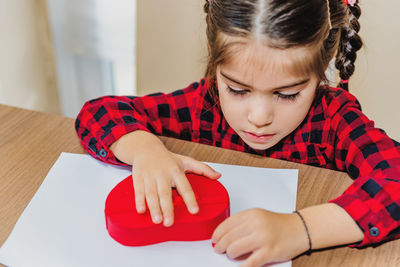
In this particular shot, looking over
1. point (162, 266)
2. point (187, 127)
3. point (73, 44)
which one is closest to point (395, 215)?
point (162, 266)

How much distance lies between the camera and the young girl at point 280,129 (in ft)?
1.86

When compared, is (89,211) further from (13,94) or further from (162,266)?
(13,94)

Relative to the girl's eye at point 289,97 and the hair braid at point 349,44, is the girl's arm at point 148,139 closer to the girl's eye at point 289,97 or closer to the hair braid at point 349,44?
the girl's eye at point 289,97

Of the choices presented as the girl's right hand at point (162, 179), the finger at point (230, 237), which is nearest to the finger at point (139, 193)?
the girl's right hand at point (162, 179)

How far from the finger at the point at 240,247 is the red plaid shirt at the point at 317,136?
0.45 ft

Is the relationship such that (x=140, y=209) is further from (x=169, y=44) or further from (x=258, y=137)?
(x=169, y=44)

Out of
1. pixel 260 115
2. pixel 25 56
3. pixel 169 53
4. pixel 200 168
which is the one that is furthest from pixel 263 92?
pixel 25 56

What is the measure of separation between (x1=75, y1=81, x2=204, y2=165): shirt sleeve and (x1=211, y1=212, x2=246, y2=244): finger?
8.1 inches

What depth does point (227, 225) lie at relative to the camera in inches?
22.4

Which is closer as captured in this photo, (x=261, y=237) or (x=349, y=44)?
(x=261, y=237)

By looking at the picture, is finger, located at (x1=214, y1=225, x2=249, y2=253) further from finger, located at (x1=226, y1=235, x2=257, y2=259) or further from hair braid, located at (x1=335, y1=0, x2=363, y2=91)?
hair braid, located at (x1=335, y1=0, x2=363, y2=91)

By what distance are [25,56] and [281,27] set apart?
41.9 inches

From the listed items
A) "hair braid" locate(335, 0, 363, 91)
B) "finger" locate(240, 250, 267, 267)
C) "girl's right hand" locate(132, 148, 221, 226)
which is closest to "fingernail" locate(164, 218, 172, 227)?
"girl's right hand" locate(132, 148, 221, 226)

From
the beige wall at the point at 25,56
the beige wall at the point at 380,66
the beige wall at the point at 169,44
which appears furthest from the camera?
the beige wall at the point at 25,56
